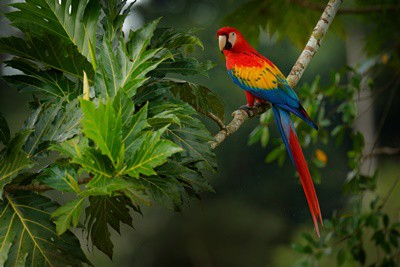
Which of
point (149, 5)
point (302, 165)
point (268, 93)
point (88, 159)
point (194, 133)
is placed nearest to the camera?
point (88, 159)

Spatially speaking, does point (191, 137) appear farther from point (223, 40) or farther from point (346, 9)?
point (346, 9)

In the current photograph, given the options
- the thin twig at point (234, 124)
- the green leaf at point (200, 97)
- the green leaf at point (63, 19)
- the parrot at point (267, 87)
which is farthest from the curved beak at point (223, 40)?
the green leaf at point (63, 19)

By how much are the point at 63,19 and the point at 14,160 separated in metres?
0.27

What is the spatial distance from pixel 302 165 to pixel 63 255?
1.74ft

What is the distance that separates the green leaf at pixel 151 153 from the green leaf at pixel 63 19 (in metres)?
0.26

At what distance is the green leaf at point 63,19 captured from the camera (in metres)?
0.84

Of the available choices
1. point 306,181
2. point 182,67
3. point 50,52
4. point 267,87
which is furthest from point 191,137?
point 267,87

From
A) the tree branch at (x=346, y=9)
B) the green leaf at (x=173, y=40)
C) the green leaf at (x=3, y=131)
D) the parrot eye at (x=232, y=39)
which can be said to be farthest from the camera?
the tree branch at (x=346, y=9)

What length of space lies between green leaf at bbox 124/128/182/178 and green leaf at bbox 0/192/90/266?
0.45ft

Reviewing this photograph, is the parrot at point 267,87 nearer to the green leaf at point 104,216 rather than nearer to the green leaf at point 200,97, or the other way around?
the green leaf at point 200,97

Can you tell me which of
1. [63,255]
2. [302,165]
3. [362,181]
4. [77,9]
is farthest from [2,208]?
[362,181]

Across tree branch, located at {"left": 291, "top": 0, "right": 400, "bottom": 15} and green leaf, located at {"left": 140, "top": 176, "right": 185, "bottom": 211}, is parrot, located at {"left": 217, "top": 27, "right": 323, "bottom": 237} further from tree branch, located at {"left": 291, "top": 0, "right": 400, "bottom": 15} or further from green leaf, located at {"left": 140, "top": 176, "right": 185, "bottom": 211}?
green leaf, located at {"left": 140, "top": 176, "right": 185, "bottom": 211}

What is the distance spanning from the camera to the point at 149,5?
202 inches

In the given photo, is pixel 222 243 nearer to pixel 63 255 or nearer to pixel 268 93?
pixel 268 93
